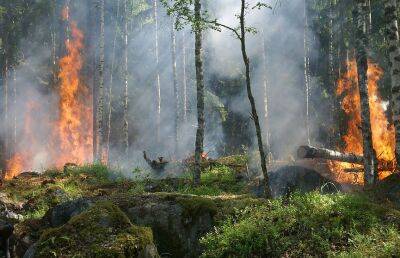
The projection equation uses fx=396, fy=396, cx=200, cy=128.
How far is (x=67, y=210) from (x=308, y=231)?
5.36 m

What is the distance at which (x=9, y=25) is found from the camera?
30.9 m

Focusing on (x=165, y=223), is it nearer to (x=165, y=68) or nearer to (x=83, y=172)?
(x=83, y=172)

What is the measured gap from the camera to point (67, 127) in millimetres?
32906

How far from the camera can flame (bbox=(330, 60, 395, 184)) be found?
19.6 m

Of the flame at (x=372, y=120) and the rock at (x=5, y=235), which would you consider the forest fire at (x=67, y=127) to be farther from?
the rock at (x=5, y=235)

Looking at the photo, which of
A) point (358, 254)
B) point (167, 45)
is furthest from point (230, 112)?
point (358, 254)

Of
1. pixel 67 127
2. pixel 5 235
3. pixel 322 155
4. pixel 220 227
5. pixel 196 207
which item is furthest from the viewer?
pixel 67 127

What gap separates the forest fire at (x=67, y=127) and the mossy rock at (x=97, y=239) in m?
27.7

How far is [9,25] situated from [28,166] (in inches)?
447

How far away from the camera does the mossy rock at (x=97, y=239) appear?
5.01 meters

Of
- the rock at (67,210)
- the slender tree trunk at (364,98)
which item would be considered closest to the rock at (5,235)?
the rock at (67,210)

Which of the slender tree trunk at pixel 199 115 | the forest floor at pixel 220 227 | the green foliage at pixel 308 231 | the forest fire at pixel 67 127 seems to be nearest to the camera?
the forest floor at pixel 220 227

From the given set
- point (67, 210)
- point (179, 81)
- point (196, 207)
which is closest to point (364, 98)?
point (196, 207)

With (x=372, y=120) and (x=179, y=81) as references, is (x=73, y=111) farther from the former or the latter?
(x=372, y=120)
